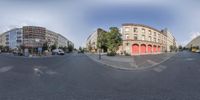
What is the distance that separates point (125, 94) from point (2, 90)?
13.7ft

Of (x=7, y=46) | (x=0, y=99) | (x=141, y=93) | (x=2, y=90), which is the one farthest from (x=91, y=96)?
(x=7, y=46)

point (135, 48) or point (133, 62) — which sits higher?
point (135, 48)

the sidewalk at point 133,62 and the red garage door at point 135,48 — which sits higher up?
the red garage door at point 135,48

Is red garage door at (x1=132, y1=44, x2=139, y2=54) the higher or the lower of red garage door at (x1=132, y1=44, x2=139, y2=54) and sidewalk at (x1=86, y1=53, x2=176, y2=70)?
the higher

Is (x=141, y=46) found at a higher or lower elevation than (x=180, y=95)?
higher

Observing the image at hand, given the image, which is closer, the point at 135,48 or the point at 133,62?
the point at 133,62

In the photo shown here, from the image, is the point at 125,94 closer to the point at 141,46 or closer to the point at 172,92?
the point at 172,92

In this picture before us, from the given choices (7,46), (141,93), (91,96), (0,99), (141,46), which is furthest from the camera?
(7,46)

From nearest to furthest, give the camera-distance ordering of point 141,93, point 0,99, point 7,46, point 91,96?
point 0,99 → point 91,96 → point 141,93 → point 7,46

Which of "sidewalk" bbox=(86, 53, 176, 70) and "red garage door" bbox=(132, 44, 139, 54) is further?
"red garage door" bbox=(132, 44, 139, 54)

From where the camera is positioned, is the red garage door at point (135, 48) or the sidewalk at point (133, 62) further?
the red garage door at point (135, 48)

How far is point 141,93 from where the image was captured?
6.98 meters

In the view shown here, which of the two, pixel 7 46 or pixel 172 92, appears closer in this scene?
pixel 172 92

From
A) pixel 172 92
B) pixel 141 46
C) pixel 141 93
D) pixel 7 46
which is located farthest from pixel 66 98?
pixel 7 46
